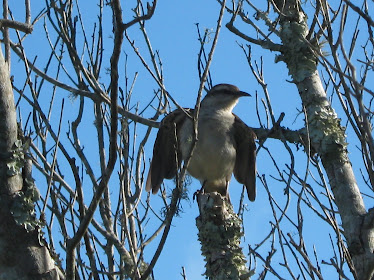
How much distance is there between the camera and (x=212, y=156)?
643 centimetres

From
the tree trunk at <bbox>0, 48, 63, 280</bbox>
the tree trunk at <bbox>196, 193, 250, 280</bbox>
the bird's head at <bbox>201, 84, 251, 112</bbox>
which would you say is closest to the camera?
the tree trunk at <bbox>0, 48, 63, 280</bbox>

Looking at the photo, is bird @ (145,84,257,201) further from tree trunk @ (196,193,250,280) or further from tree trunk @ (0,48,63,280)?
tree trunk @ (0,48,63,280)

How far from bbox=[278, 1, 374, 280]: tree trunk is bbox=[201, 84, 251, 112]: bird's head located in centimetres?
199

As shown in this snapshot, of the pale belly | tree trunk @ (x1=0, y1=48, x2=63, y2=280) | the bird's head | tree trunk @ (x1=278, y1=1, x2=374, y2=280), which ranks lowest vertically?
tree trunk @ (x1=0, y1=48, x2=63, y2=280)

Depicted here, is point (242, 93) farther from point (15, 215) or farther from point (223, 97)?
point (15, 215)

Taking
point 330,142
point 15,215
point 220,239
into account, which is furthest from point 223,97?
point 15,215

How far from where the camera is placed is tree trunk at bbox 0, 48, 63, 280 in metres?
2.55

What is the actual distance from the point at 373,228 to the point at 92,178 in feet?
5.47

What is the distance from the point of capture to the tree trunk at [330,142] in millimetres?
3736

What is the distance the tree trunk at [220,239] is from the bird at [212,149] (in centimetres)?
217

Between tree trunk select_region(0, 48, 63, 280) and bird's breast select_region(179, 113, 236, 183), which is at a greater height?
bird's breast select_region(179, 113, 236, 183)

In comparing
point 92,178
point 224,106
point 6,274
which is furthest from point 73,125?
point 224,106

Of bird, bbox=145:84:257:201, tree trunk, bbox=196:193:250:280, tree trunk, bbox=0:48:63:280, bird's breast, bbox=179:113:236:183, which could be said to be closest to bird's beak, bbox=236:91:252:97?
bird, bbox=145:84:257:201

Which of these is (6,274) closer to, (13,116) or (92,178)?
(13,116)
